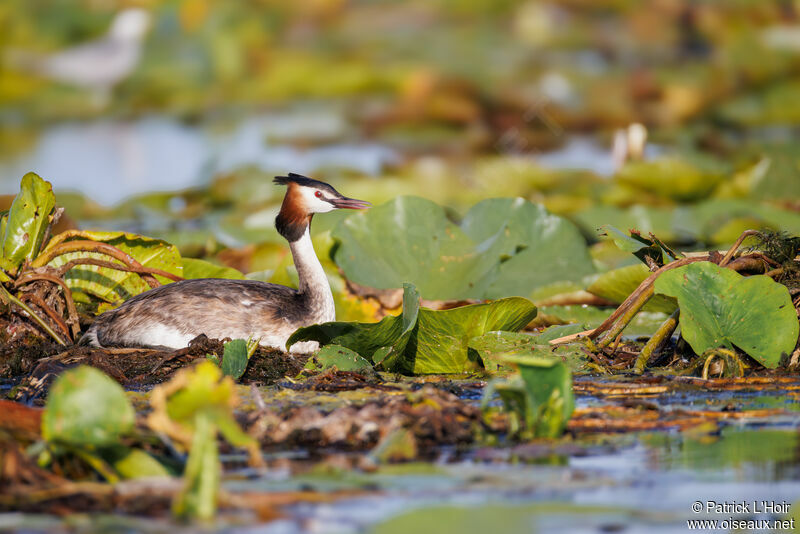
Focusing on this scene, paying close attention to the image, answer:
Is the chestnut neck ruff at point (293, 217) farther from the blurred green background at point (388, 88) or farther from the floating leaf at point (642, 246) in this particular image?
the blurred green background at point (388, 88)

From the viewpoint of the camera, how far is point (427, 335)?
4914mm

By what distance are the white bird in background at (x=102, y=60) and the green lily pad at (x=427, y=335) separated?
13645mm

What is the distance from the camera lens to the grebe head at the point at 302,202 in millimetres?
6176

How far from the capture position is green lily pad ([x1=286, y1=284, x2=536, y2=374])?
480cm

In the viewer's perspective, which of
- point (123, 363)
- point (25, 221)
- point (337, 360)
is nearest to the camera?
point (337, 360)

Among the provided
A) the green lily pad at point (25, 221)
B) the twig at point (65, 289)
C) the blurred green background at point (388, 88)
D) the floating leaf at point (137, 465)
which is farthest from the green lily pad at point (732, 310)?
the blurred green background at point (388, 88)

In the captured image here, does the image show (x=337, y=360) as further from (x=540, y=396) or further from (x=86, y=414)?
(x=86, y=414)

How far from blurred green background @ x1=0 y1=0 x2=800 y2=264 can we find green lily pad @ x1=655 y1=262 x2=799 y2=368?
8376 mm

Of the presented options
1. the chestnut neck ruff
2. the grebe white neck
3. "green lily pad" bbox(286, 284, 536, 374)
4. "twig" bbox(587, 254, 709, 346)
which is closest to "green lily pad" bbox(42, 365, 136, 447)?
"green lily pad" bbox(286, 284, 536, 374)

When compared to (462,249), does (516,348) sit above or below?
below

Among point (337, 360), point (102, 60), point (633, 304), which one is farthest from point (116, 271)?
point (102, 60)

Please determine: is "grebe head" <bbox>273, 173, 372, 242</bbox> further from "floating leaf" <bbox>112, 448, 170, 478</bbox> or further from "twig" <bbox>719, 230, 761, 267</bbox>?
"floating leaf" <bbox>112, 448, 170, 478</bbox>

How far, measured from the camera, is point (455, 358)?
16.4 feet

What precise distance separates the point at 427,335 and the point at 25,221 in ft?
7.28
